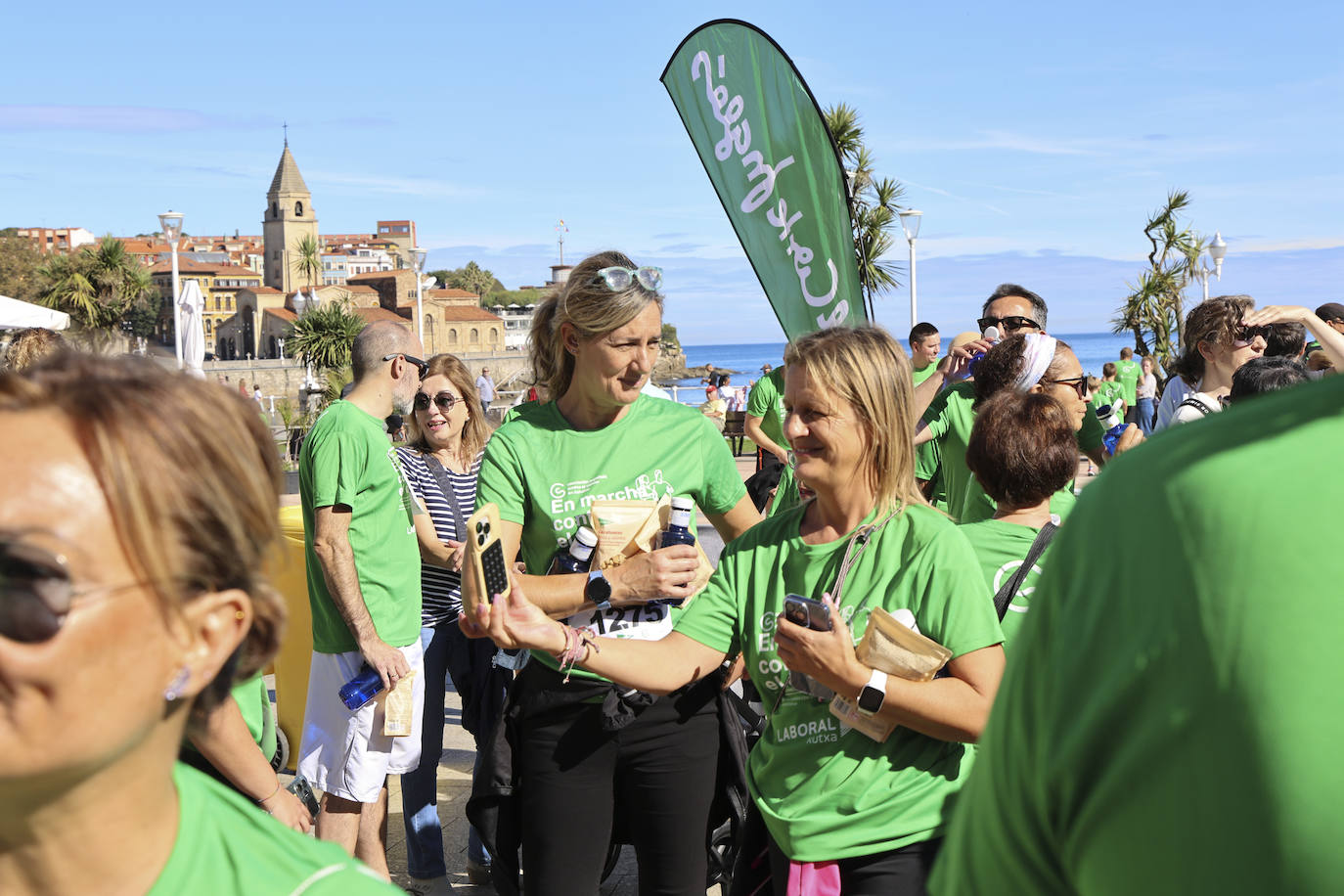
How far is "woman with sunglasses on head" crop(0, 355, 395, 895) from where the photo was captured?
3.58 feet

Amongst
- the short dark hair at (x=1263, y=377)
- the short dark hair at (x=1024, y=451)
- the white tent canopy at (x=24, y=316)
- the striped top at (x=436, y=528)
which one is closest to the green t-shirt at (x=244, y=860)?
the short dark hair at (x=1024, y=451)

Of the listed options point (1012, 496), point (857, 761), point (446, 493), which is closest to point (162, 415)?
point (857, 761)

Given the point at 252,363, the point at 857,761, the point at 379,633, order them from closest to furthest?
1. the point at 857,761
2. the point at 379,633
3. the point at 252,363

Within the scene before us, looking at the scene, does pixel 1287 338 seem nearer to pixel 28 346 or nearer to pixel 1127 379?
pixel 28 346

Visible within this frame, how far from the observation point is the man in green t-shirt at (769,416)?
7.26 meters

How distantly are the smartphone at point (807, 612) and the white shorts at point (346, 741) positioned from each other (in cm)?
245

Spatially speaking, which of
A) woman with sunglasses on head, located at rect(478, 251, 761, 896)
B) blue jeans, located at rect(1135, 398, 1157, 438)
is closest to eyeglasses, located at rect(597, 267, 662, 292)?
woman with sunglasses on head, located at rect(478, 251, 761, 896)

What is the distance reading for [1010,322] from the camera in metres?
5.40

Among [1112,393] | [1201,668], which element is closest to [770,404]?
[1201,668]

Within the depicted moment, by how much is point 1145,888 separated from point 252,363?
318 feet

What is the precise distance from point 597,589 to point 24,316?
7.80 m

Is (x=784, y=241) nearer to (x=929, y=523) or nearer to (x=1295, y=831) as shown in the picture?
(x=929, y=523)

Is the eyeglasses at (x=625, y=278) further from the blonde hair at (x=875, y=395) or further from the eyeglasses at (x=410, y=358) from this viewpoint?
the eyeglasses at (x=410, y=358)

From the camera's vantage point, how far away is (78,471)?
44.1 inches
